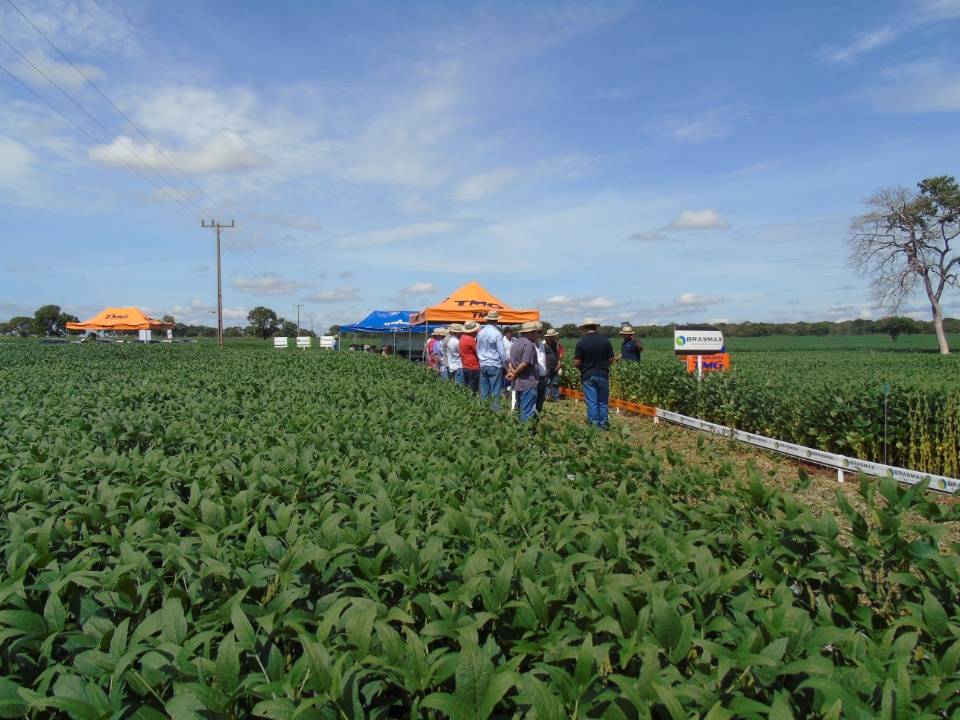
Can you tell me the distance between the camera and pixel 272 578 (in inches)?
80.5

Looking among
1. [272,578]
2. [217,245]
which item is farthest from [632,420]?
[217,245]

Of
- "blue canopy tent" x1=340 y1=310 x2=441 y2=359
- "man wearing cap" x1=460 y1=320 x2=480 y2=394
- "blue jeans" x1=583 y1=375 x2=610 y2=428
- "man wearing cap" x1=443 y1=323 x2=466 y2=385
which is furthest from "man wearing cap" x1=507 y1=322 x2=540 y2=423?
"blue canopy tent" x1=340 y1=310 x2=441 y2=359

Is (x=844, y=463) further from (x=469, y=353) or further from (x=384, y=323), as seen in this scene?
(x=384, y=323)

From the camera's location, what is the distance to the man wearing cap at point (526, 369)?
33.8 feet

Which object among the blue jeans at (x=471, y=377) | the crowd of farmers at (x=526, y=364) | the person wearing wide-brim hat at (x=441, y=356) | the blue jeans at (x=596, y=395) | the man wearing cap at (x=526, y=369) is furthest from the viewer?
the person wearing wide-brim hat at (x=441, y=356)

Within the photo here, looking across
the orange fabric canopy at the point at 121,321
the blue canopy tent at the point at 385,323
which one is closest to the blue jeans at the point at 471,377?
the blue canopy tent at the point at 385,323

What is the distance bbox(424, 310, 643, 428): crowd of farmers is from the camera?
415 inches

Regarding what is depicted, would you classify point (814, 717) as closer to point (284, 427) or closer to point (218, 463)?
point (218, 463)

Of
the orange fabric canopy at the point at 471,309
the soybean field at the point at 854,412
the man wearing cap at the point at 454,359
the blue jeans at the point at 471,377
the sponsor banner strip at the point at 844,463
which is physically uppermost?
the orange fabric canopy at the point at 471,309

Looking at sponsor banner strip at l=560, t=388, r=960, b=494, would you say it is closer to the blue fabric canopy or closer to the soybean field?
the soybean field

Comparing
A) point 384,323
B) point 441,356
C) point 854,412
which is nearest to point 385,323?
point 384,323

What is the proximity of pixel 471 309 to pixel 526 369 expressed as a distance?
7.95 meters

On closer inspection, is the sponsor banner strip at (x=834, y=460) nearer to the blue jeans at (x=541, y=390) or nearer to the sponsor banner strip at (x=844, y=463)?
the sponsor banner strip at (x=844, y=463)

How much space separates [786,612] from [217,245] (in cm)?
4858
